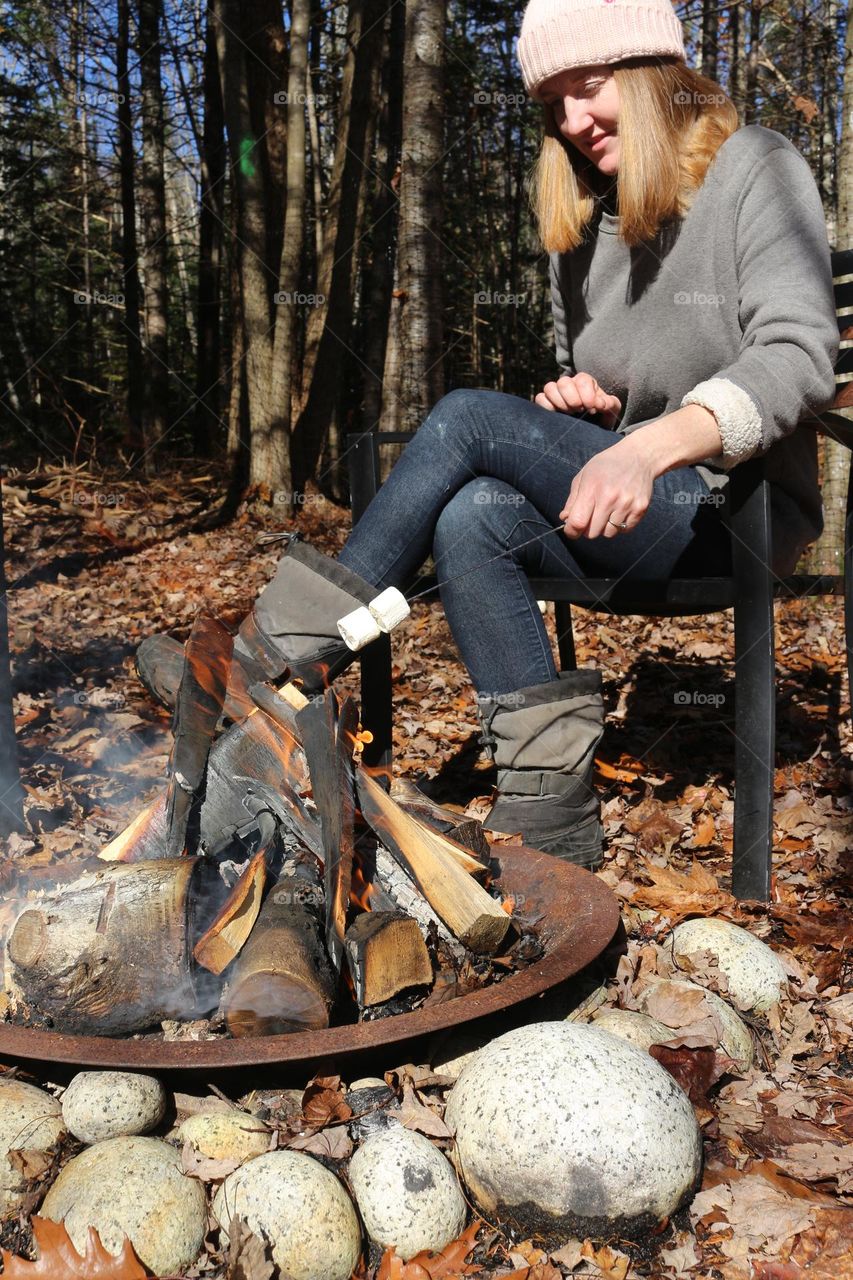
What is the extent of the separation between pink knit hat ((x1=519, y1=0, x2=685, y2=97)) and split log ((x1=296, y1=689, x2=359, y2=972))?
5.24 ft

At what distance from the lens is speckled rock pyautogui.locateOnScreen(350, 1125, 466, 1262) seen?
1.46 metres

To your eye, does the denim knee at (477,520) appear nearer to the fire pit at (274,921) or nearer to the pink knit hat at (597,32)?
the fire pit at (274,921)

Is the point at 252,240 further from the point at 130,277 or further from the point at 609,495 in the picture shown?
the point at 609,495

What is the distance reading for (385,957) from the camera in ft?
5.88

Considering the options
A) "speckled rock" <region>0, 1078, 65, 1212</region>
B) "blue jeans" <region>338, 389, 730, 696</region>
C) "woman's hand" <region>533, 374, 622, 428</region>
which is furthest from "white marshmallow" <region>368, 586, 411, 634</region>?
"speckled rock" <region>0, 1078, 65, 1212</region>

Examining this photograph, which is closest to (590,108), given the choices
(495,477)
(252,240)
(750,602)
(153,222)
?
(495,477)

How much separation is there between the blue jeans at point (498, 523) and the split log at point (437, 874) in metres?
0.61

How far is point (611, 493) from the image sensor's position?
200 centimetres

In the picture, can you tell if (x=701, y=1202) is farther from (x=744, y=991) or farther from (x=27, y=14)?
(x=27, y=14)

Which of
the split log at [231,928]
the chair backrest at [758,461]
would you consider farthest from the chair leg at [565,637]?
the split log at [231,928]

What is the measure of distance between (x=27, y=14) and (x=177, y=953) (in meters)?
14.2

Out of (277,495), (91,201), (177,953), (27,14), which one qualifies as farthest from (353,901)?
(91,201)

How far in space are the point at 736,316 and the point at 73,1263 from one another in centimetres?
232

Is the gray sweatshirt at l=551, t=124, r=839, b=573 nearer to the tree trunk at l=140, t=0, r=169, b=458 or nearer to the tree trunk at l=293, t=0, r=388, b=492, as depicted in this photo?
the tree trunk at l=293, t=0, r=388, b=492
